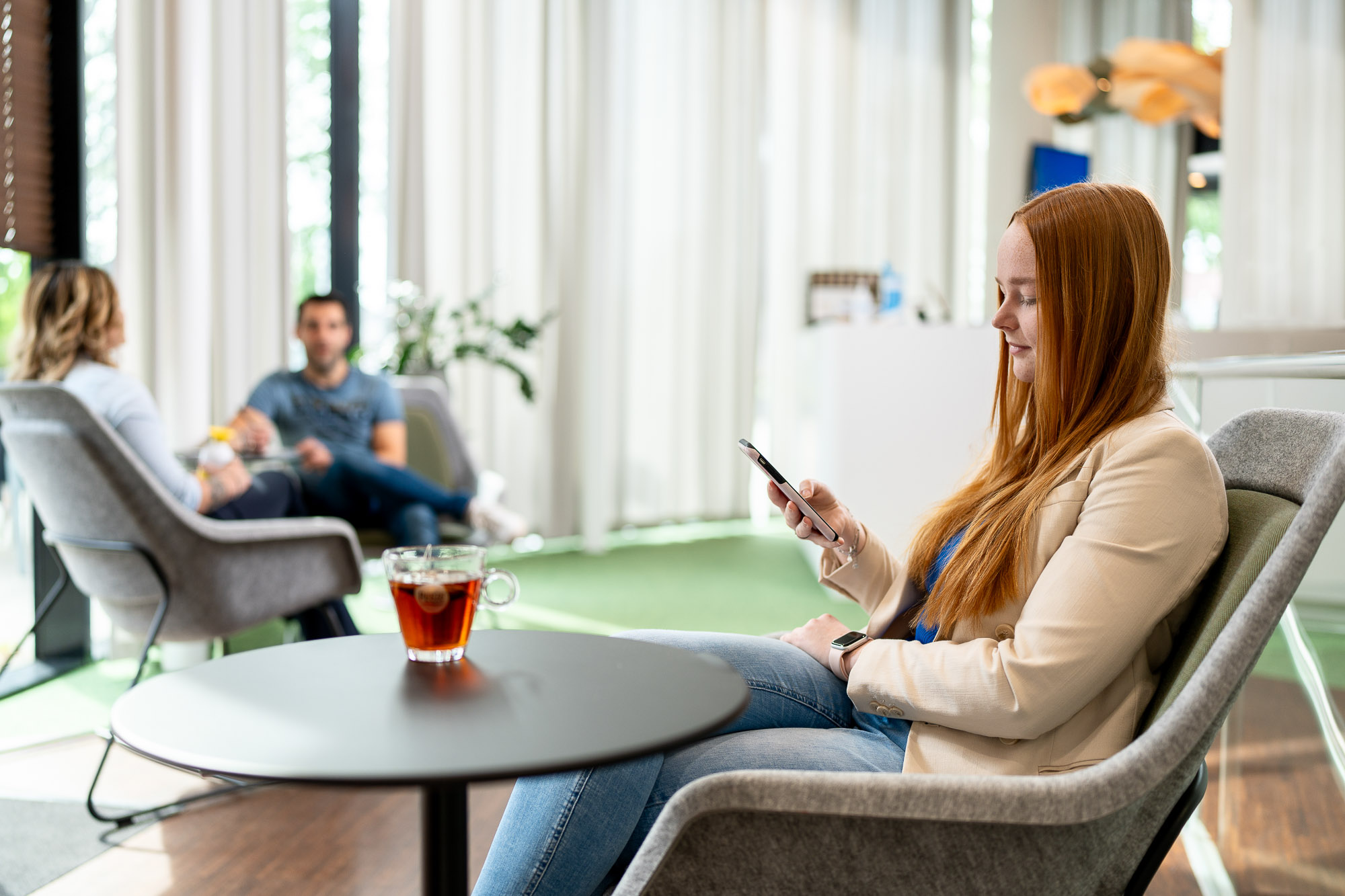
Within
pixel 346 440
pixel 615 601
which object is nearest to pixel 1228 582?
pixel 346 440

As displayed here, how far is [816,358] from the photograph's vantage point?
445 centimetres

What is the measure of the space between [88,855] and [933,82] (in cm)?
558

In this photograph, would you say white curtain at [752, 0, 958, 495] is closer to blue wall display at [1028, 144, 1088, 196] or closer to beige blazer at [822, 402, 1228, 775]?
blue wall display at [1028, 144, 1088, 196]

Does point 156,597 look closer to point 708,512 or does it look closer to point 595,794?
point 595,794

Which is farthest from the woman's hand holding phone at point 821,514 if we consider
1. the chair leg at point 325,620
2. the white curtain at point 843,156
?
the white curtain at point 843,156

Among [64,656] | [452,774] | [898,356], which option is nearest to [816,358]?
[898,356]

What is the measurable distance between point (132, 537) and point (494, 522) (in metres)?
1.22

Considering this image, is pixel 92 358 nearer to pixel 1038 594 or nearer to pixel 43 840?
pixel 43 840

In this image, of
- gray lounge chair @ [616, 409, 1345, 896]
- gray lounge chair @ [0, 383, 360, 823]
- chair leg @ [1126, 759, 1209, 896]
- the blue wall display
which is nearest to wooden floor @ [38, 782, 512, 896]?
gray lounge chair @ [0, 383, 360, 823]

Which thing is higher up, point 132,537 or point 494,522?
point 132,537

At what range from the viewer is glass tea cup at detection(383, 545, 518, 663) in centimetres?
88

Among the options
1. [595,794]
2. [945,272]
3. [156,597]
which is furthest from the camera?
[945,272]

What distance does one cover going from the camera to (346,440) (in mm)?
3463

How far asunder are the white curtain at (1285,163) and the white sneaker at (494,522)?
2.57 m
